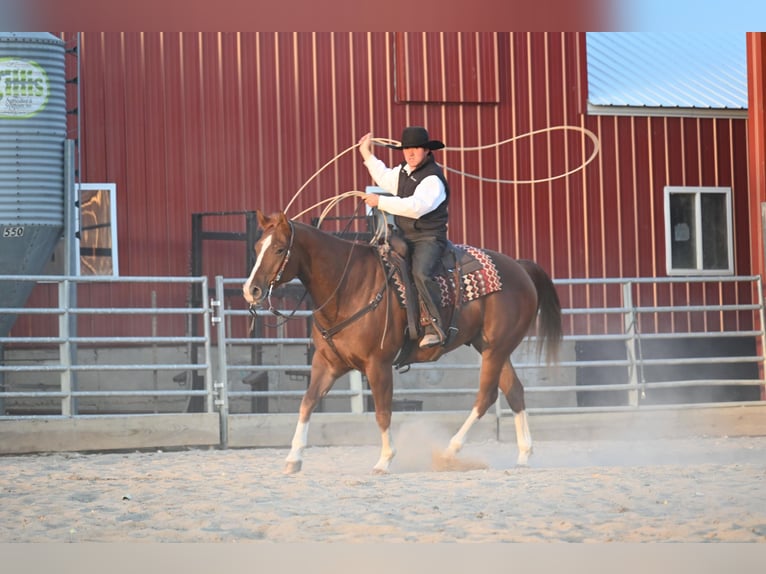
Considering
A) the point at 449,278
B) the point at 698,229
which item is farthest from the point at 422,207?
the point at 698,229

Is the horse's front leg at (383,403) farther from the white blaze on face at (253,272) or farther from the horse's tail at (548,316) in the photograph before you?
the horse's tail at (548,316)

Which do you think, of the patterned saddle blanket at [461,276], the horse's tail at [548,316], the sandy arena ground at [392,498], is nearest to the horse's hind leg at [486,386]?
the sandy arena ground at [392,498]

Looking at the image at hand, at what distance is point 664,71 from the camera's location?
16.0 m

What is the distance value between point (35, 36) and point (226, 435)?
456 centimetres

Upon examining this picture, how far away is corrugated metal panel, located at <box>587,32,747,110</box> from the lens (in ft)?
50.8

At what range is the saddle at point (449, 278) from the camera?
318 inches

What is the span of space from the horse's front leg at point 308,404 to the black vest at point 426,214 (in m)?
1.04

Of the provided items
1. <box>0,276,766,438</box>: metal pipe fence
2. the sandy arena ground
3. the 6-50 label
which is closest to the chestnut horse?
the sandy arena ground

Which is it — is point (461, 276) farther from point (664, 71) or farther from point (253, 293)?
point (664, 71)

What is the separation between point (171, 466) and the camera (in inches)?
341

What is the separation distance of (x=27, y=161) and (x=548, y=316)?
5436 millimetres

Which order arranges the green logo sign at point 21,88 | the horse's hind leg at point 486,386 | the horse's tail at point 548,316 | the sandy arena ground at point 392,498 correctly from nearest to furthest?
the sandy arena ground at point 392,498 → the horse's hind leg at point 486,386 → the horse's tail at point 548,316 → the green logo sign at point 21,88

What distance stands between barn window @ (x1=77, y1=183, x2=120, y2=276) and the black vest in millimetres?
6133

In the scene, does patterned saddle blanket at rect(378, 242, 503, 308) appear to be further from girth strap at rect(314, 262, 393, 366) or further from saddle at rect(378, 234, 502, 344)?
girth strap at rect(314, 262, 393, 366)
